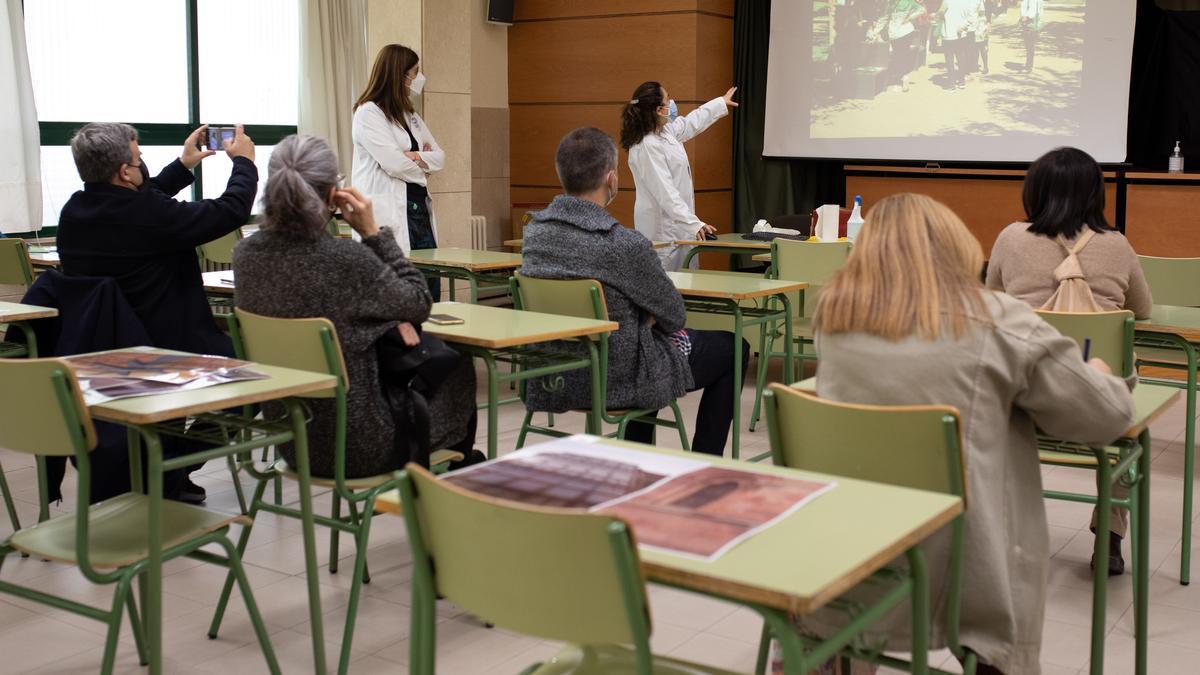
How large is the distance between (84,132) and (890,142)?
5900mm

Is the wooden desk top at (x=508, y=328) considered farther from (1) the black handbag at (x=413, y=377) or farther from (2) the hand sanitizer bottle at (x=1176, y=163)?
(2) the hand sanitizer bottle at (x=1176, y=163)

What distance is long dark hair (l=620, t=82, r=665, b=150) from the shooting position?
5.84 meters

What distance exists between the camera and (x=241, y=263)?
2918 millimetres

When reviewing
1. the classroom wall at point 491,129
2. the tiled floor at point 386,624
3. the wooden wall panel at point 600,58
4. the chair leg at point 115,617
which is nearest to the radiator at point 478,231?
the classroom wall at point 491,129

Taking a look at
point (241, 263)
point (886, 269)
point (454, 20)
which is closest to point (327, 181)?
point (241, 263)

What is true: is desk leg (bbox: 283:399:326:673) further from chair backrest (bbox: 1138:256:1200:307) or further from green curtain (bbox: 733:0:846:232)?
green curtain (bbox: 733:0:846:232)

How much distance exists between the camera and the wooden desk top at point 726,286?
4062mm

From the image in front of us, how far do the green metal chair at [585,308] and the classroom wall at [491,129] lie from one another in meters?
4.66

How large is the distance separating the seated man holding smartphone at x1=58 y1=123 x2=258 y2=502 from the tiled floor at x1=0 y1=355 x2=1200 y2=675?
704 mm

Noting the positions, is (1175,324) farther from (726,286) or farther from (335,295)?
(335,295)

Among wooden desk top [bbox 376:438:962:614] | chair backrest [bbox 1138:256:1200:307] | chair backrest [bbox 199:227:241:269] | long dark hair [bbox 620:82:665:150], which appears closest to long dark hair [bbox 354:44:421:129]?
chair backrest [bbox 199:227:241:269]

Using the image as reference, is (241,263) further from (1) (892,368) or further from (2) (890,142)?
(2) (890,142)

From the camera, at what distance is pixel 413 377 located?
2.95m

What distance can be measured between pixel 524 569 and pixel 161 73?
6.64 m
